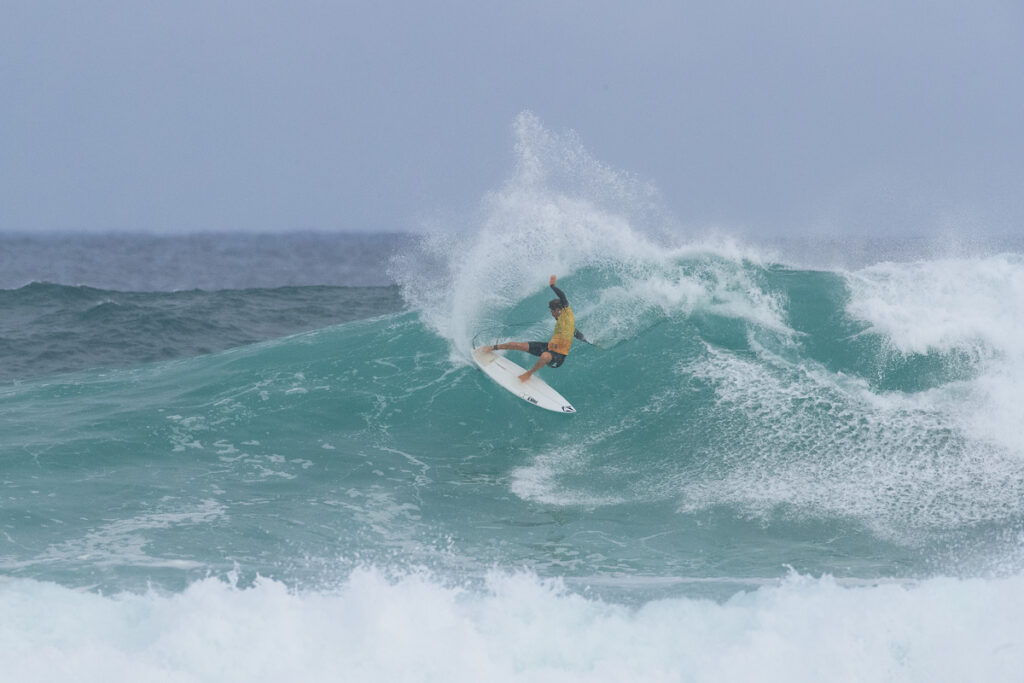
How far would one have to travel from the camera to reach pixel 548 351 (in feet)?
36.2

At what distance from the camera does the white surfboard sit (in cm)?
1107

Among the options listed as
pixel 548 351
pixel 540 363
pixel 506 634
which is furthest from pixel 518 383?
pixel 506 634

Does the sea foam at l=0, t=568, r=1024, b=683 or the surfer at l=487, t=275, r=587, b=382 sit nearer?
the sea foam at l=0, t=568, r=1024, b=683

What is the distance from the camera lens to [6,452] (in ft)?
33.0

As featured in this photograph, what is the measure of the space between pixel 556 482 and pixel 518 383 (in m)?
2.52

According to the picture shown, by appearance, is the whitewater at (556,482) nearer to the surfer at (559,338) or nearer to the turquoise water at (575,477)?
the turquoise water at (575,477)

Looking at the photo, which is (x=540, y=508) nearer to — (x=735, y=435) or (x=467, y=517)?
(x=467, y=517)

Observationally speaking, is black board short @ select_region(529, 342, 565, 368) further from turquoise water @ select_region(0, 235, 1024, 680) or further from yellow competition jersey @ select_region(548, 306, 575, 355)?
turquoise water @ select_region(0, 235, 1024, 680)

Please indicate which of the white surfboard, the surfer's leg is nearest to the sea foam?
the white surfboard

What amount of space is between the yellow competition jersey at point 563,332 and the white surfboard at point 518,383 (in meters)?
0.69

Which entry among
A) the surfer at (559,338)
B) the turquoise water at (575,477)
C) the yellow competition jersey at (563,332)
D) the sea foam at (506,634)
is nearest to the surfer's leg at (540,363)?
the surfer at (559,338)

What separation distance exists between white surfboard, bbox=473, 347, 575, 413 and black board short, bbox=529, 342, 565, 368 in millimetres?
403

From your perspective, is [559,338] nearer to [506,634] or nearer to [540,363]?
[540,363]

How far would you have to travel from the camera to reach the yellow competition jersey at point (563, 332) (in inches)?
428
